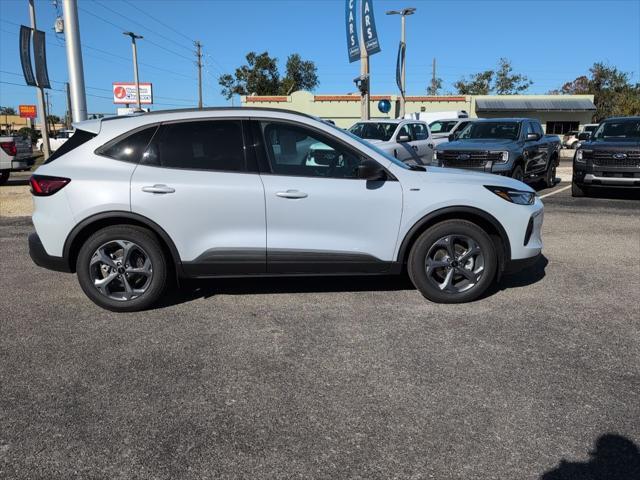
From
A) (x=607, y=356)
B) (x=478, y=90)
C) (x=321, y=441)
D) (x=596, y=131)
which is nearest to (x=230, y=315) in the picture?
(x=321, y=441)

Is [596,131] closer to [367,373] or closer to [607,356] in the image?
[607,356]

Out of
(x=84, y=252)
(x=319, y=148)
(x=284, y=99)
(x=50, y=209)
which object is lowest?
(x=84, y=252)

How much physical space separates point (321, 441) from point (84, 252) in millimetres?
2850

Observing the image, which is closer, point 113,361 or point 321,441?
point 321,441

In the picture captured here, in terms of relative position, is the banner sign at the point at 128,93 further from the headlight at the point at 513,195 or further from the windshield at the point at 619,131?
the headlight at the point at 513,195

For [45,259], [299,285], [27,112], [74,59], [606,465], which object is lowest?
[606,465]

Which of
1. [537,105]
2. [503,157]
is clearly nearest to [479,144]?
[503,157]

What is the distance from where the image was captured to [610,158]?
37.1ft

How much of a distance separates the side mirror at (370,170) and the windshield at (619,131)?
30.8 ft

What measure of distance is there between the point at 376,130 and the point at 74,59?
24.5ft

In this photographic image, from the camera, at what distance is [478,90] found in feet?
221

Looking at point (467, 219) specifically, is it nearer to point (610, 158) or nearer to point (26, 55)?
point (610, 158)

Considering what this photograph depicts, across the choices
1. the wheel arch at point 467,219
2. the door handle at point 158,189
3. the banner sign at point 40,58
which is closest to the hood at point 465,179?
the wheel arch at point 467,219

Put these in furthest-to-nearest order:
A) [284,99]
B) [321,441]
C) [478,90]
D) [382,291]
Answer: [478,90], [284,99], [382,291], [321,441]
